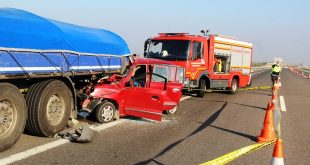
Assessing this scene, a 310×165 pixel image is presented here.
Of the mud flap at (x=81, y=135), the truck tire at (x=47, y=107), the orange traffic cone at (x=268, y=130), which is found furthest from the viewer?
the orange traffic cone at (x=268, y=130)

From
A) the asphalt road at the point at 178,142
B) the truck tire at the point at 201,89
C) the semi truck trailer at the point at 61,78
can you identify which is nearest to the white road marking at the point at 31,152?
the asphalt road at the point at 178,142

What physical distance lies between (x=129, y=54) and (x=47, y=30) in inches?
149

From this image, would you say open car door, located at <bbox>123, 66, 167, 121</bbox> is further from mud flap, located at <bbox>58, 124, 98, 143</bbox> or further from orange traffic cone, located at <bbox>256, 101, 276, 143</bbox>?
orange traffic cone, located at <bbox>256, 101, 276, 143</bbox>

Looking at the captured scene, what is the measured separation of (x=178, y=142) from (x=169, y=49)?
8892 millimetres

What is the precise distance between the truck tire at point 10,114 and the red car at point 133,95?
2.39 m

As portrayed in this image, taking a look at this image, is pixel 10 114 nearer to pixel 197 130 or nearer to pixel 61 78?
pixel 61 78

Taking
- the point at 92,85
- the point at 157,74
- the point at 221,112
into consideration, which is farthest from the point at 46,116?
the point at 221,112

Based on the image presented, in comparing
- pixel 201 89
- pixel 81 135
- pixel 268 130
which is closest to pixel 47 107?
pixel 81 135

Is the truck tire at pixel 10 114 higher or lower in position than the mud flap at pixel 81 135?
higher

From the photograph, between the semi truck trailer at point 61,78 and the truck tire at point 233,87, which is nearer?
the semi truck trailer at point 61,78

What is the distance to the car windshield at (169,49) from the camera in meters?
16.1

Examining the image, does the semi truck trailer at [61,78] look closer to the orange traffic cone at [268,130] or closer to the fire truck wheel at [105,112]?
the fire truck wheel at [105,112]

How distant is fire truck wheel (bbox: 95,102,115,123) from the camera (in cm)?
939

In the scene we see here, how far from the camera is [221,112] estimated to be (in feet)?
41.2
